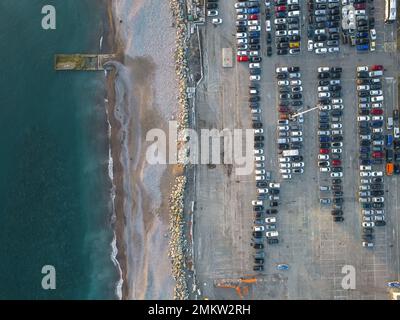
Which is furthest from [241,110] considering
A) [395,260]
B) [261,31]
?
[395,260]

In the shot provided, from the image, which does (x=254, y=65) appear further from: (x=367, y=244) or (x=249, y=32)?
(x=367, y=244)

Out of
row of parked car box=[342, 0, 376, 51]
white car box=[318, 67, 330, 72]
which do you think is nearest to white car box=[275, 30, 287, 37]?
white car box=[318, 67, 330, 72]

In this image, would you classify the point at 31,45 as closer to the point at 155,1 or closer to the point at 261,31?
the point at 155,1

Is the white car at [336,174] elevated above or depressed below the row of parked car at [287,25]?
below

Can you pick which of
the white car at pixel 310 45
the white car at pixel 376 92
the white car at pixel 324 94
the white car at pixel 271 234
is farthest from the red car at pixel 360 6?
the white car at pixel 271 234

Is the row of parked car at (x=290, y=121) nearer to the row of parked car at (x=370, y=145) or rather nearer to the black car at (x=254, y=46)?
the black car at (x=254, y=46)

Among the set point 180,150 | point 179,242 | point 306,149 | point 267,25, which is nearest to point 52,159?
point 180,150

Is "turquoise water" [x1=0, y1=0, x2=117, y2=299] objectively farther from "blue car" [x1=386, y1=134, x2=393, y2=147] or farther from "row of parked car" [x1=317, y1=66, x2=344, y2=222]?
"blue car" [x1=386, y1=134, x2=393, y2=147]
